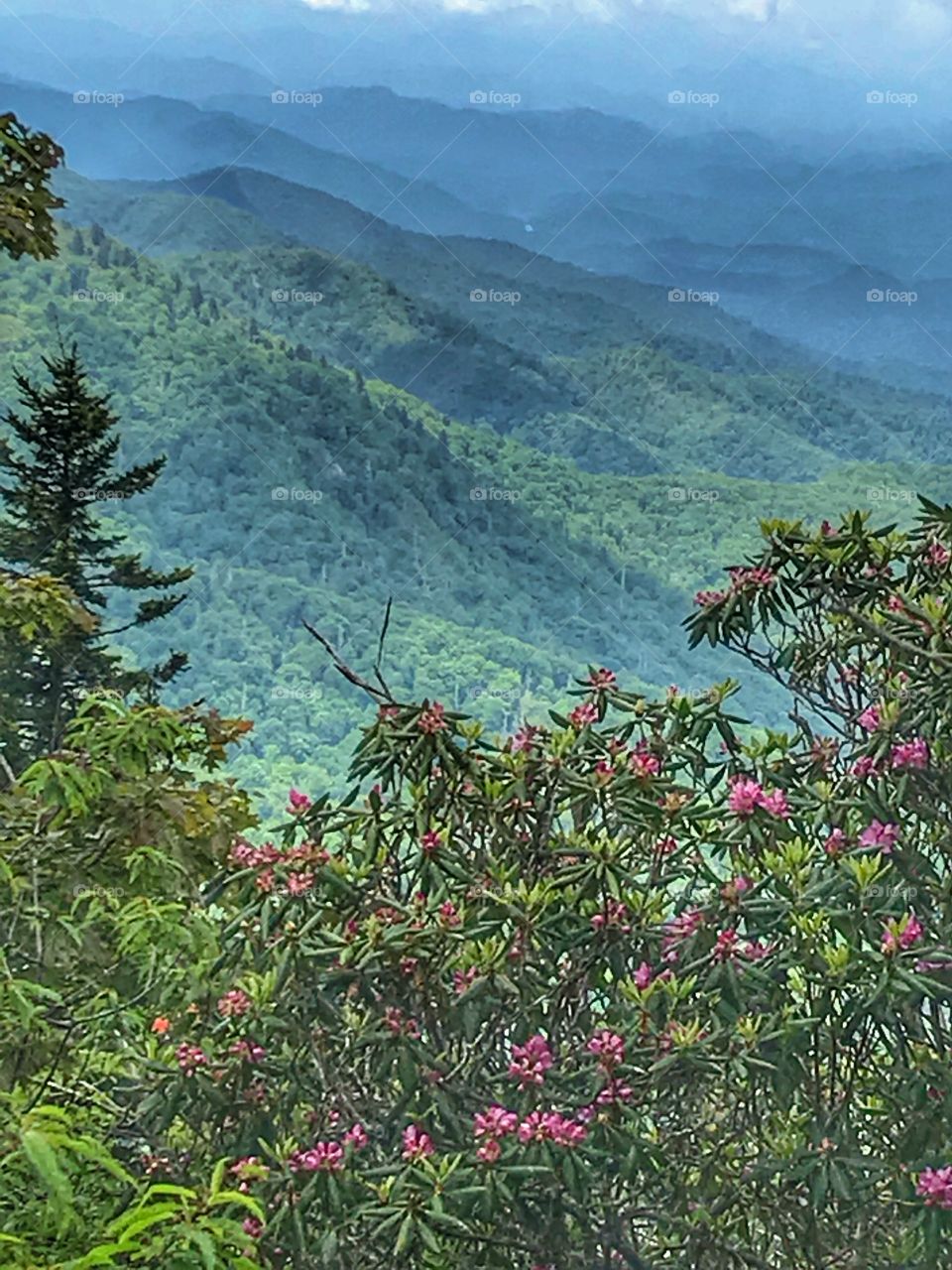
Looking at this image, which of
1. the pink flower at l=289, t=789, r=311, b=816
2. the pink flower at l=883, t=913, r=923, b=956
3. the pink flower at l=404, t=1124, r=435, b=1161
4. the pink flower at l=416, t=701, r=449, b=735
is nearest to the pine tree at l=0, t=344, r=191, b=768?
the pink flower at l=289, t=789, r=311, b=816

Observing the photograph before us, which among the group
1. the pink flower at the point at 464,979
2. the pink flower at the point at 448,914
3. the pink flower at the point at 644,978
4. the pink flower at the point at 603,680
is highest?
the pink flower at the point at 603,680

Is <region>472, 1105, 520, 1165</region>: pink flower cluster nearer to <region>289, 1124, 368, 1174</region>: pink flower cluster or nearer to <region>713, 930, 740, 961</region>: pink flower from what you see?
<region>289, 1124, 368, 1174</region>: pink flower cluster

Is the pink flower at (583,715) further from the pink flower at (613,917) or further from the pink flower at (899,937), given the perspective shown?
the pink flower at (899,937)

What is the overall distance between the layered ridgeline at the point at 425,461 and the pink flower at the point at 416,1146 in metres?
7.65

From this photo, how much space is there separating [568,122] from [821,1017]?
40.9 feet

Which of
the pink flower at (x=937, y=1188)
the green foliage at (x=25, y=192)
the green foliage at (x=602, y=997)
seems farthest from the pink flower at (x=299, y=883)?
the green foliage at (x=25, y=192)

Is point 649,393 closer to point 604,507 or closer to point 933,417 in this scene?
point 604,507

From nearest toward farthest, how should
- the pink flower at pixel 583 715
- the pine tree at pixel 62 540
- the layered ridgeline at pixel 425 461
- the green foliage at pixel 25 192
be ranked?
the pink flower at pixel 583 715
the green foliage at pixel 25 192
the pine tree at pixel 62 540
the layered ridgeline at pixel 425 461

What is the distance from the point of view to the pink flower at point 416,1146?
3.77 feet

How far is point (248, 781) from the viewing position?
816 cm

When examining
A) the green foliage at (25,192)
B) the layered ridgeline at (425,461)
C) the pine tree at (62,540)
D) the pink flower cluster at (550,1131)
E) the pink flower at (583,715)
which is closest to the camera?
the pink flower cluster at (550,1131)

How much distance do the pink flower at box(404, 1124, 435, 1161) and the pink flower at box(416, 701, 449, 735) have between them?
13.3 inches

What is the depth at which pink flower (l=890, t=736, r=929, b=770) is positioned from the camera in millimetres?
1285

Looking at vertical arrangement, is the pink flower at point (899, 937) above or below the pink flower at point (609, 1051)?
above
